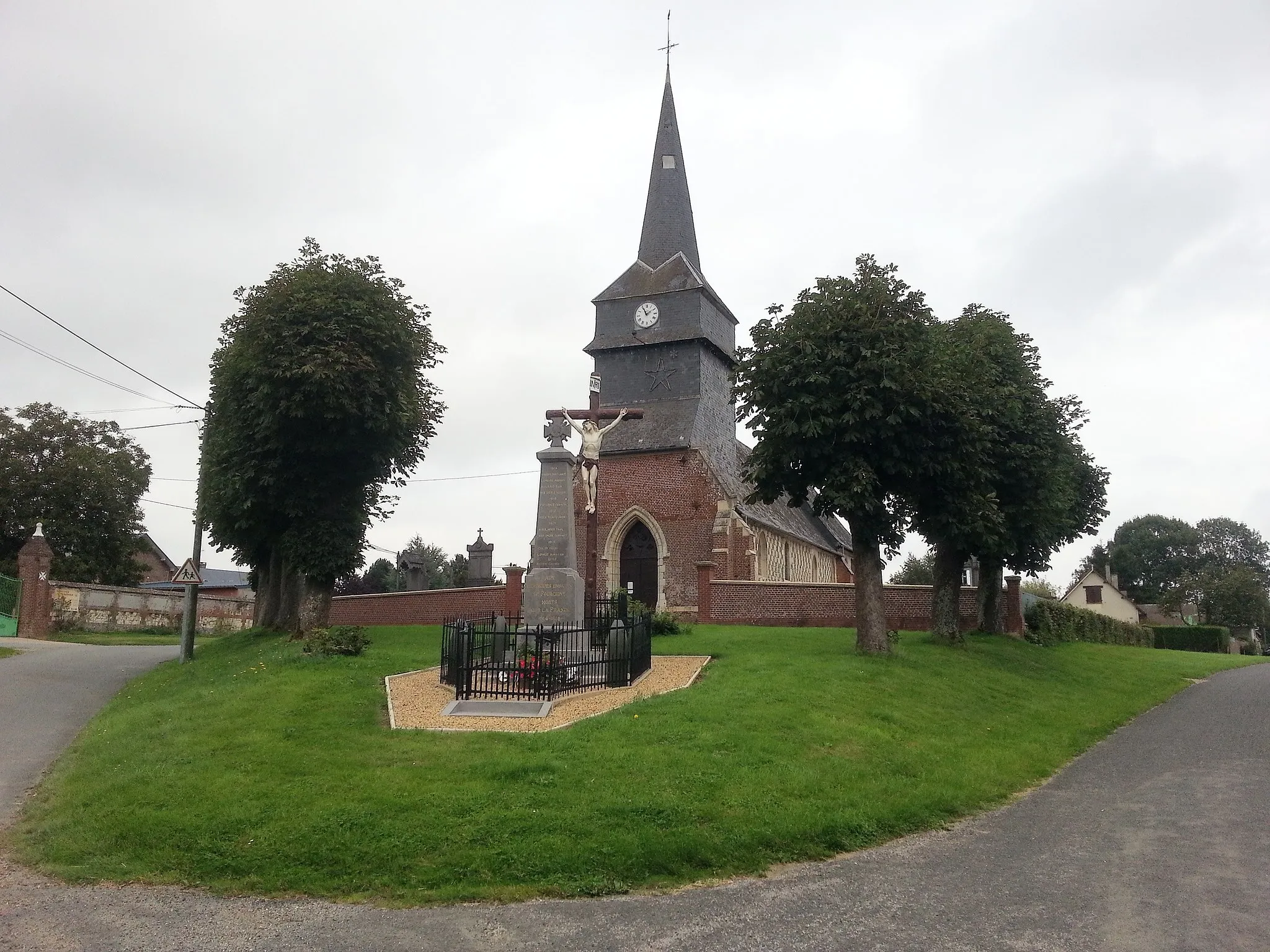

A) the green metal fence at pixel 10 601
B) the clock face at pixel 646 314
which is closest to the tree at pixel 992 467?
the clock face at pixel 646 314

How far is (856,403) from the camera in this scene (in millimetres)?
16844

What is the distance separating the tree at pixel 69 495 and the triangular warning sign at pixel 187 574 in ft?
83.0

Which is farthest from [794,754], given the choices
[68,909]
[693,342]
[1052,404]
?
[693,342]

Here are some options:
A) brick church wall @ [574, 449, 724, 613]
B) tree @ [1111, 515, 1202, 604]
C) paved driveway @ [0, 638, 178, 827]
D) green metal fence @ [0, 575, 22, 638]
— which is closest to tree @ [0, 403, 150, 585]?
green metal fence @ [0, 575, 22, 638]

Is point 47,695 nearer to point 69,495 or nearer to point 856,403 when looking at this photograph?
point 856,403

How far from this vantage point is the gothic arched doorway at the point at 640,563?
114 ft

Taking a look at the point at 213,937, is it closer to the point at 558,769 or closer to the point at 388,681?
the point at 558,769

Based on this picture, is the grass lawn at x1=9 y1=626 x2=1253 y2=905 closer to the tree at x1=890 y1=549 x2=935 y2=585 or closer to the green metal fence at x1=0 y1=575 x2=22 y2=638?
the green metal fence at x1=0 y1=575 x2=22 y2=638

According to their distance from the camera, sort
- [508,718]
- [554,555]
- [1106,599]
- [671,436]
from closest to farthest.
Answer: [508,718], [554,555], [671,436], [1106,599]

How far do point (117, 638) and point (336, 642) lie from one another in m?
22.8

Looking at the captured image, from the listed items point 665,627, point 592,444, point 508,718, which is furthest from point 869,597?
point 508,718

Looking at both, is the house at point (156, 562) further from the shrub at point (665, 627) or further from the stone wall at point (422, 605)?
the shrub at point (665, 627)

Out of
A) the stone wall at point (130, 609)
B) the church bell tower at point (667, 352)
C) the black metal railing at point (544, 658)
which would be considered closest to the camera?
the black metal railing at point (544, 658)

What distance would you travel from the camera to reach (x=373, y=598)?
3212 centimetres
